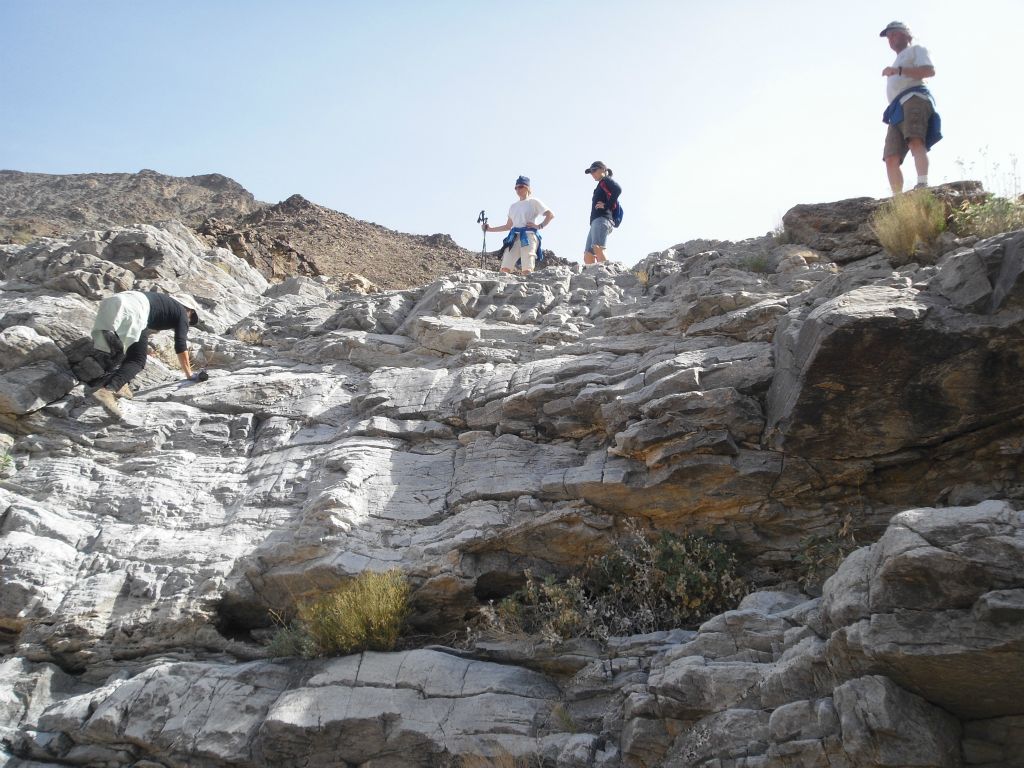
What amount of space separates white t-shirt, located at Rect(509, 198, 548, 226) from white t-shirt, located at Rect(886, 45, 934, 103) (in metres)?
5.72

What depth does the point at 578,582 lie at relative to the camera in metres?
6.89

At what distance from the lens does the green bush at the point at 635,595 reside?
6.57m

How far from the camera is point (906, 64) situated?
396 inches

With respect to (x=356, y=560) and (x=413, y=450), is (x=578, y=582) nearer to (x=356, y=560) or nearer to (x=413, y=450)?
(x=356, y=560)

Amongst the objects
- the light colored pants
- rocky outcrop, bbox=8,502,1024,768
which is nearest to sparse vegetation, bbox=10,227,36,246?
the light colored pants

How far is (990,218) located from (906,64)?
9.20 ft

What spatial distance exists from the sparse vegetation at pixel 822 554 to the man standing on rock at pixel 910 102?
542 centimetres

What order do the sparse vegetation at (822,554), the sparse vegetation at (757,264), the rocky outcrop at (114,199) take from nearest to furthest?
the sparse vegetation at (822,554)
the sparse vegetation at (757,264)
the rocky outcrop at (114,199)

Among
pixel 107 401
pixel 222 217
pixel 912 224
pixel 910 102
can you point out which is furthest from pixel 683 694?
pixel 222 217

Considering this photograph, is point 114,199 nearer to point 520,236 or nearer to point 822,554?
point 520,236

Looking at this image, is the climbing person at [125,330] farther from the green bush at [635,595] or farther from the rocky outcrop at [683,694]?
the green bush at [635,595]

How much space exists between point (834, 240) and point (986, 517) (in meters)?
6.97

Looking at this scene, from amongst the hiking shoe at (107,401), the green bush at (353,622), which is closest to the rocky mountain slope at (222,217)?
the hiking shoe at (107,401)

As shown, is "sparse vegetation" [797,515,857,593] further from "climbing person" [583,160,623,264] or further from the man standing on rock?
"climbing person" [583,160,623,264]
